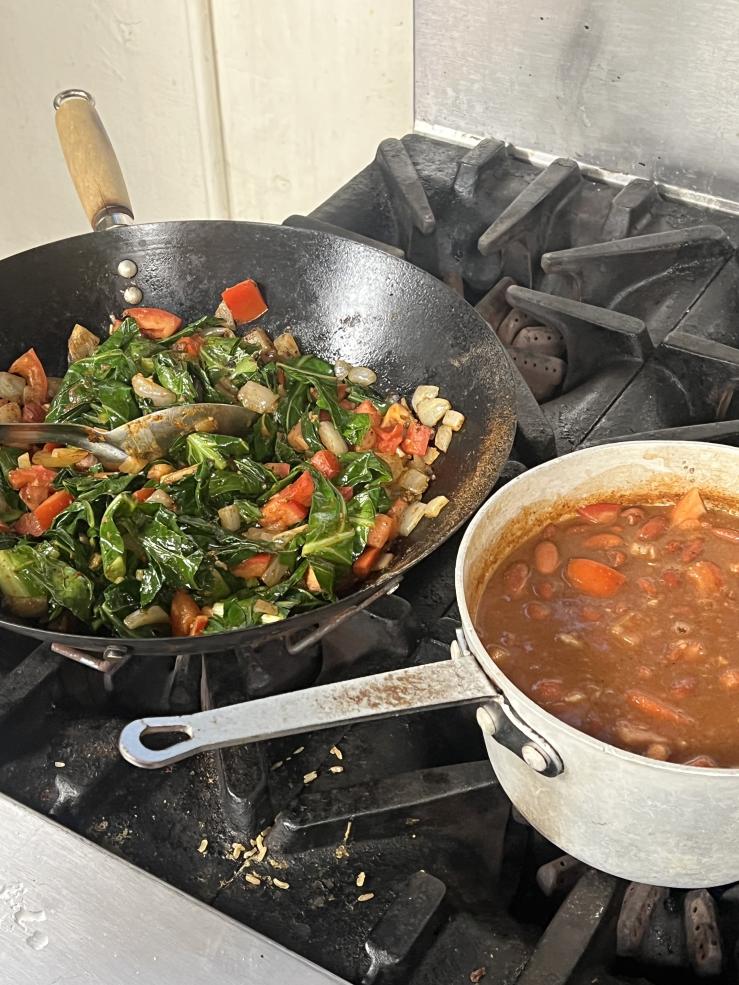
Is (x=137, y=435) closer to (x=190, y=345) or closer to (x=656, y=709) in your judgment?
(x=190, y=345)

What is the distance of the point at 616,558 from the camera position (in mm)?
1140

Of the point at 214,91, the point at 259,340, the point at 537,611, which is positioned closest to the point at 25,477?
the point at 259,340

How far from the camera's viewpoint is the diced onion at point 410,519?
1.50 m

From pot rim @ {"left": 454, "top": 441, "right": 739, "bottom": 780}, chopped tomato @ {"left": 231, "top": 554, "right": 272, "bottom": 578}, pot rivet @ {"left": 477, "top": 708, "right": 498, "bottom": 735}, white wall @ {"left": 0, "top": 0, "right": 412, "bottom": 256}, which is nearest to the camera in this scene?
pot rim @ {"left": 454, "top": 441, "right": 739, "bottom": 780}

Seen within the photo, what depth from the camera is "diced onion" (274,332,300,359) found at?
1.85 m

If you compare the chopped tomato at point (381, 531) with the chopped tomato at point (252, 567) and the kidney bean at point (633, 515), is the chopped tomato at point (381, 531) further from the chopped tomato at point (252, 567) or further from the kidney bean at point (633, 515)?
the kidney bean at point (633, 515)

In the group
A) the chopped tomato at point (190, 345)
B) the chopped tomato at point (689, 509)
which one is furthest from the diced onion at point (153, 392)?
the chopped tomato at point (689, 509)

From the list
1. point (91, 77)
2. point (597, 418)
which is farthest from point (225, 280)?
point (91, 77)

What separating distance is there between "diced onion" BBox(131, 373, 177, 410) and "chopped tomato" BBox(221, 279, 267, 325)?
0.25 m

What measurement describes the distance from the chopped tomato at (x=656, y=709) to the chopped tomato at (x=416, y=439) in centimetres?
70

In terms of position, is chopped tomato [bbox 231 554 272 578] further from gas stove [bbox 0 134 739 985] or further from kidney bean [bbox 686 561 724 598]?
kidney bean [bbox 686 561 724 598]

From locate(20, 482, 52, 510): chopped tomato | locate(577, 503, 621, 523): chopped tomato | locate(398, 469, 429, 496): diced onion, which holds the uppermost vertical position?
locate(577, 503, 621, 523): chopped tomato

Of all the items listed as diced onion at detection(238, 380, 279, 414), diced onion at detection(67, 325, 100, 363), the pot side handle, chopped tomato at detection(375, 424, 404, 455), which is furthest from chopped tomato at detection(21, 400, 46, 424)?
the pot side handle

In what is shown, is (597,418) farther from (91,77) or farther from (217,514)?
(91,77)
